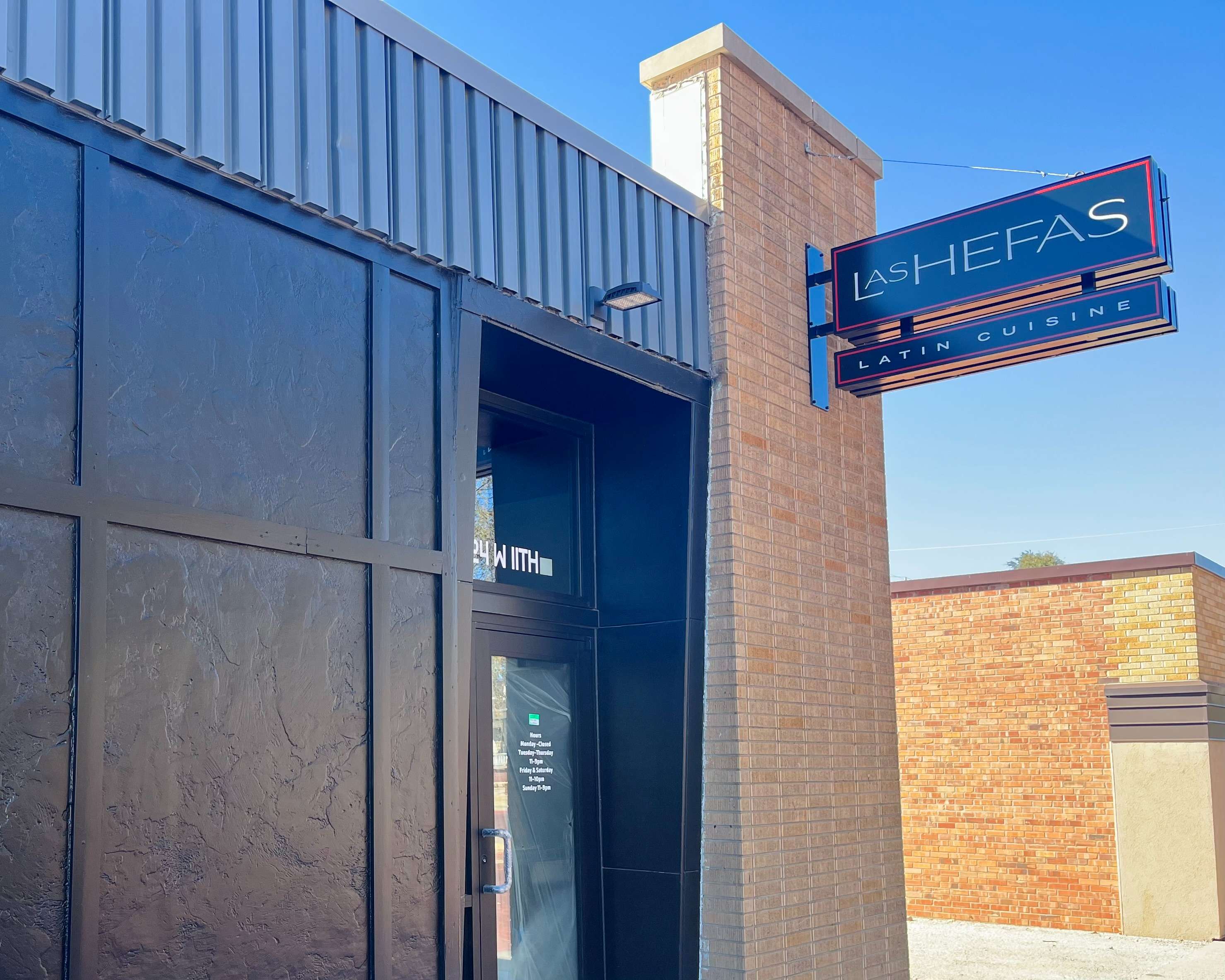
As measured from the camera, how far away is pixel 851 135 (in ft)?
30.7

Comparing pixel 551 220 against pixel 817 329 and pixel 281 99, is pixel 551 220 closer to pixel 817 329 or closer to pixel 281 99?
pixel 281 99

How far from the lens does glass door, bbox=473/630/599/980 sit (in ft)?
20.9

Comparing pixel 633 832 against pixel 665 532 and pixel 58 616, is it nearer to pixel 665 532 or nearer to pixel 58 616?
pixel 665 532

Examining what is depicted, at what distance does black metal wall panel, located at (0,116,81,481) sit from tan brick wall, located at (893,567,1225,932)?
11.1 meters

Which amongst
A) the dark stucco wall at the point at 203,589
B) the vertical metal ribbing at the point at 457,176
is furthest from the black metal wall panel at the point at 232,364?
the vertical metal ribbing at the point at 457,176

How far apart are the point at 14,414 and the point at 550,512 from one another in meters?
3.84

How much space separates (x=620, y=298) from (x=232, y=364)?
7.88ft

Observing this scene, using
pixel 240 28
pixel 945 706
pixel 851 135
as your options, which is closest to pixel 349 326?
pixel 240 28

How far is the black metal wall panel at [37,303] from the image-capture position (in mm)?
3973

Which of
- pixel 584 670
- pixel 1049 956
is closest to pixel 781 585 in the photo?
pixel 584 670

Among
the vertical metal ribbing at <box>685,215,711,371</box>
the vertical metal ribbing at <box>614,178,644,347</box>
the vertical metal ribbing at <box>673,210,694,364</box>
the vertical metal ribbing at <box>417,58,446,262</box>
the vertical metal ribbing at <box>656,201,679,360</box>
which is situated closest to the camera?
the vertical metal ribbing at <box>417,58,446,262</box>

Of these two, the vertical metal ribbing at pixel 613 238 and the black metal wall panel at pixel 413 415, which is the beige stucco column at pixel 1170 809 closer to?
the vertical metal ribbing at pixel 613 238

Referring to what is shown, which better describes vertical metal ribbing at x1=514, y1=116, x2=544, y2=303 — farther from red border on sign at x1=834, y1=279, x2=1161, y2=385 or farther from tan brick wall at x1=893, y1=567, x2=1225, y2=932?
tan brick wall at x1=893, y1=567, x2=1225, y2=932

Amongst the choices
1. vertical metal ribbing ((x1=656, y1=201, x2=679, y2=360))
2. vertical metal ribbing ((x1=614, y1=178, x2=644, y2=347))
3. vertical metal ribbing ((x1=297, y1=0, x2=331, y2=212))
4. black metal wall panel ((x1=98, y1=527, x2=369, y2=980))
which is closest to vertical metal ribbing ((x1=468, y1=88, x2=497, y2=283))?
vertical metal ribbing ((x1=297, y1=0, x2=331, y2=212))
